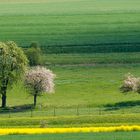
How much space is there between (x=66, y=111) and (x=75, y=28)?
Answer: 231 ft

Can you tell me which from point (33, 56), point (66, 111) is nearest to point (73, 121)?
point (66, 111)

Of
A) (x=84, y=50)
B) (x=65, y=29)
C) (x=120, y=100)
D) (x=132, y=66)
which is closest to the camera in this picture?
(x=120, y=100)

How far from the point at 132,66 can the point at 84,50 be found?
14912mm

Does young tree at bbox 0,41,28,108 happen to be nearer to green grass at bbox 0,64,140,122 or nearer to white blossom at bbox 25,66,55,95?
white blossom at bbox 25,66,55,95

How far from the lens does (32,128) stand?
56656mm

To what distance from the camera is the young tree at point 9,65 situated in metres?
76.4

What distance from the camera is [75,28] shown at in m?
138

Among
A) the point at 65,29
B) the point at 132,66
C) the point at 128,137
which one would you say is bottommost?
the point at 128,137

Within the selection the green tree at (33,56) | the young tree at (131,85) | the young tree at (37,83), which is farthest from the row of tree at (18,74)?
the green tree at (33,56)

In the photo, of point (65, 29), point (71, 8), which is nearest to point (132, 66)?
point (65, 29)

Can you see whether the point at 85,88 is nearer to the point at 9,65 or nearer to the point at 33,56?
the point at 9,65

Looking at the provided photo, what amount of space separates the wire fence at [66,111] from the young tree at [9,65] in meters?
5.30

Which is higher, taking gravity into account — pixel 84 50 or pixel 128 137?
pixel 84 50

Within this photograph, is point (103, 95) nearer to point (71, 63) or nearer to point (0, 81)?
point (0, 81)
